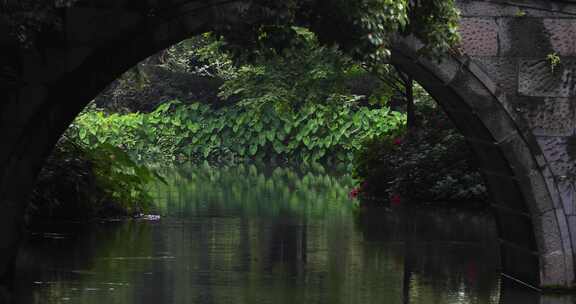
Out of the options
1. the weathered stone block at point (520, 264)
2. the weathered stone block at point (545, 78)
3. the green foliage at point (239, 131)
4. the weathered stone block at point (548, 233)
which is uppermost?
the green foliage at point (239, 131)

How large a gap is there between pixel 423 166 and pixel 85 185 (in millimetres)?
5945

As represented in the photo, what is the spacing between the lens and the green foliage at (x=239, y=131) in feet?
123

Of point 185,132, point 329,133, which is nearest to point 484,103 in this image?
point 329,133

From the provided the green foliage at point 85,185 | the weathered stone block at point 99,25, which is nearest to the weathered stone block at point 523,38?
the weathered stone block at point 99,25

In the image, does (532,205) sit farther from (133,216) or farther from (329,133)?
(329,133)

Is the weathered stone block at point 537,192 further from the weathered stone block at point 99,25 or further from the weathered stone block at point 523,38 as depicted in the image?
the weathered stone block at point 99,25

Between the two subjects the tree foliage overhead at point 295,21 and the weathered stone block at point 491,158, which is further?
the weathered stone block at point 491,158

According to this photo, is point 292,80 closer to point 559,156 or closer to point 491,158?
point 491,158

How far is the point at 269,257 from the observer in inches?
622

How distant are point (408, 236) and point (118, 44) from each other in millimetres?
7609

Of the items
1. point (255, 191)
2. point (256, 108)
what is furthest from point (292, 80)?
point (255, 191)

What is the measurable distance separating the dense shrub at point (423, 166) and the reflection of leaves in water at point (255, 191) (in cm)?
71

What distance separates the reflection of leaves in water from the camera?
22.4 m

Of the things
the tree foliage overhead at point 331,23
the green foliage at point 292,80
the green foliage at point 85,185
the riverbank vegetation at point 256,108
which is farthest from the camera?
the green foliage at point 292,80
